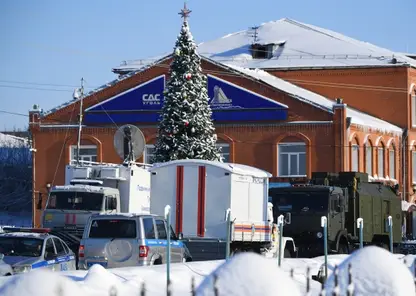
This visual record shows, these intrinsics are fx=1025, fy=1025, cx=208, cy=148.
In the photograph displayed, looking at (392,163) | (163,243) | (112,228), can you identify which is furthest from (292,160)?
(112,228)

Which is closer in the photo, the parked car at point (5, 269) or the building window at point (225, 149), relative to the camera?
the parked car at point (5, 269)

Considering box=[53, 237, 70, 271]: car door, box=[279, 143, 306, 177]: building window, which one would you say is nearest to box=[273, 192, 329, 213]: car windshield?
box=[53, 237, 70, 271]: car door

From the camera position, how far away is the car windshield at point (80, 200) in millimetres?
32219

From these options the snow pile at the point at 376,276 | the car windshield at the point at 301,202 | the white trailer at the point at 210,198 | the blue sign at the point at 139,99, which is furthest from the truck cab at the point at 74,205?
the blue sign at the point at 139,99

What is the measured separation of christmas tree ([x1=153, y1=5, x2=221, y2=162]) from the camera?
4750 cm

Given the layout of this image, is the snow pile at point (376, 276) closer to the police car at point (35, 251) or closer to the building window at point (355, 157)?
the police car at point (35, 251)

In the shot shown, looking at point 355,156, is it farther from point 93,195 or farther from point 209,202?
point 209,202

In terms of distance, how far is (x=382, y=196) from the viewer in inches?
1500

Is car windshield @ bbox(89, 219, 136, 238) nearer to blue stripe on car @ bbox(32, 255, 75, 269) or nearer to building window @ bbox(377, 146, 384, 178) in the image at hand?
blue stripe on car @ bbox(32, 255, 75, 269)

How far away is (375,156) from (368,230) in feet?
77.1

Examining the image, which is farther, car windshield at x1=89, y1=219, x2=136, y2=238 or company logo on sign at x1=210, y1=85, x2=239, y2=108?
company logo on sign at x1=210, y1=85, x2=239, y2=108

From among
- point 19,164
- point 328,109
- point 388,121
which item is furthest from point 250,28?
point 19,164

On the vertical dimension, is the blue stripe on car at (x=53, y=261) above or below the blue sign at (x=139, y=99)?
below

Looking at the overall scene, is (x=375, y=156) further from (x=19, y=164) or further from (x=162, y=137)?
(x=19, y=164)
